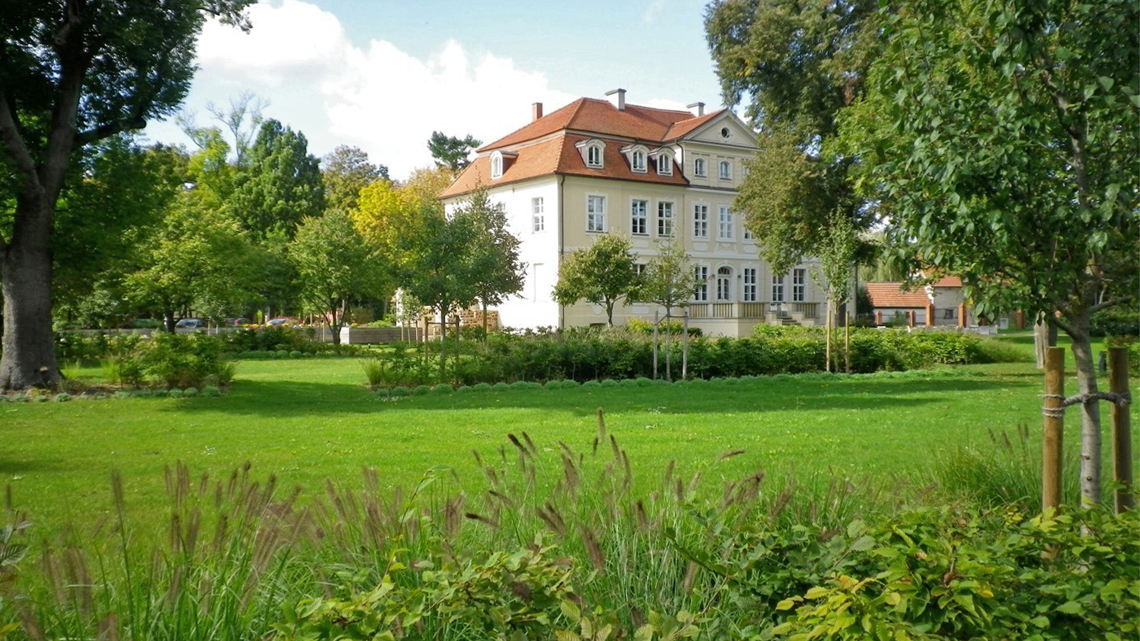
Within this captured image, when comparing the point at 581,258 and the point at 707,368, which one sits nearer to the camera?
the point at 707,368

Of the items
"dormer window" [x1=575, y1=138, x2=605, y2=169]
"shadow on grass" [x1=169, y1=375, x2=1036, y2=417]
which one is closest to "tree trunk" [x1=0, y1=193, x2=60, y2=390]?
"shadow on grass" [x1=169, y1=375, x2=1036, y2=417]

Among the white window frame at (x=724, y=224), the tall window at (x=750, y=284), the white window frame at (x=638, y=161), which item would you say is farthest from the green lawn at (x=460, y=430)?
the tall window at (x=750, y=284)

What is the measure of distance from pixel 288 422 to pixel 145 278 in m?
21.1

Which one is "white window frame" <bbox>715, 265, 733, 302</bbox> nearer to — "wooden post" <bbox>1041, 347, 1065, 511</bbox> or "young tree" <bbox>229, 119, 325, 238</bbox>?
"young tree" <bbox>229, 119, 325, 238</bbox>

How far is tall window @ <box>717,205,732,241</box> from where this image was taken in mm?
45094

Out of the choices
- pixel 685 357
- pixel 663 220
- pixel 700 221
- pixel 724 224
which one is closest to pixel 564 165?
→ pixel 663 220

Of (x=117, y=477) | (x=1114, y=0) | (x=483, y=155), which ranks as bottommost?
(x=117, y=477)

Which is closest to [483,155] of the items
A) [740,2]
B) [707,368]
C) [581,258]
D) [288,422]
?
[581,258]

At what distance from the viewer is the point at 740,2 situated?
3219cm

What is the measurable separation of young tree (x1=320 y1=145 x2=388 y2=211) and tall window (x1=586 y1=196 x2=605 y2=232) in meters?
21.7

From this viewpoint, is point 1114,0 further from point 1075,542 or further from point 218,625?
point 218,625

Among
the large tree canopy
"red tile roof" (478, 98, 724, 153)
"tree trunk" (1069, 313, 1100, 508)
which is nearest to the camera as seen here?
"tree trunk" (1069, 313, 1100, 508)

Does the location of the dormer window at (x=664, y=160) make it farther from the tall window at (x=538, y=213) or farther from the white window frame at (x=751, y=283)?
the white window frame at (x=751, y=283)

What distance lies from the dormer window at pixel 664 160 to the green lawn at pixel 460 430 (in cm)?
2592
